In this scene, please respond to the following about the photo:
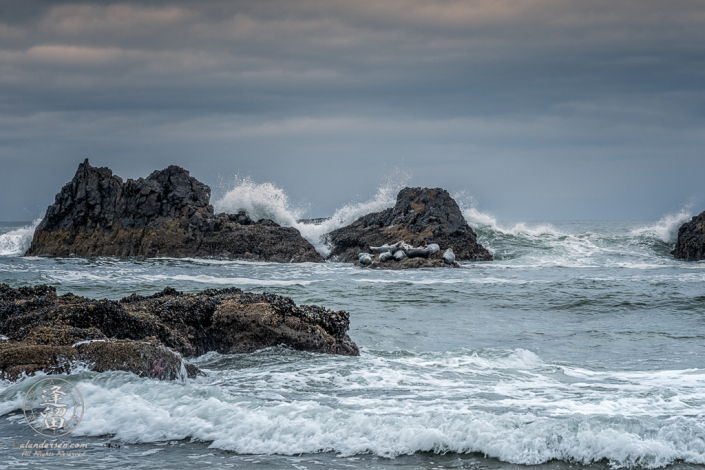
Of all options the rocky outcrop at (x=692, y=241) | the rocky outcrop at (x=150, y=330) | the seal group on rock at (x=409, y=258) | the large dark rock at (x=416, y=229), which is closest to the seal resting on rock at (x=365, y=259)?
the seal group on rock at (x=409, y=258)

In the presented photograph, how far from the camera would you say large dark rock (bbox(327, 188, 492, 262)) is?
2238 cm

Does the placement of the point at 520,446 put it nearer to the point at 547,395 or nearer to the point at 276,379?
the point at 547,395

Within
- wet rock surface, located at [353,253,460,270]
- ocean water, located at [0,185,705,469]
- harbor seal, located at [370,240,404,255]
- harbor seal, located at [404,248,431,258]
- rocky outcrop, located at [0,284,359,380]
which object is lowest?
ocean water, located at [0,185,705,469]

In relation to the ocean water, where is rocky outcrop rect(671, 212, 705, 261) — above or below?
above

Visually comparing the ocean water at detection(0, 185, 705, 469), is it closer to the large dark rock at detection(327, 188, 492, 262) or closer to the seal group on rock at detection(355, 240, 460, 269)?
the seal group on rock at detection(355, 240, 460, 269)

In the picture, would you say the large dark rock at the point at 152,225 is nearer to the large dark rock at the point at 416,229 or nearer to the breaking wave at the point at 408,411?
the large dark rock at the point at 416,229

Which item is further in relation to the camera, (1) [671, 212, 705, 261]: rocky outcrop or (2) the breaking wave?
(1) [671, 212, 705, 261]: rocky outcrop

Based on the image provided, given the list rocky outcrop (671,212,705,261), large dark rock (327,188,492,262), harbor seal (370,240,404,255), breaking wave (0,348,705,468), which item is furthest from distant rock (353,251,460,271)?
breaking wave (0,348,705,468)

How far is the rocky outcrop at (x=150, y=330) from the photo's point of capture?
14.6 feet

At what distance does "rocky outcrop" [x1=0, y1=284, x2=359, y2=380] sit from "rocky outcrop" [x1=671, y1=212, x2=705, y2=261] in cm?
2081

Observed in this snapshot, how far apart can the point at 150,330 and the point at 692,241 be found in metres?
23.4

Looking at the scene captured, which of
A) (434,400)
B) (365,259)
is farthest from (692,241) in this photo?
(434,400)

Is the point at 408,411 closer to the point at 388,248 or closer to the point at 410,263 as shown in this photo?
the point at 410,263

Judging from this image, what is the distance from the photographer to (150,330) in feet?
18.2
